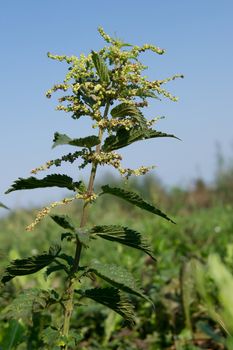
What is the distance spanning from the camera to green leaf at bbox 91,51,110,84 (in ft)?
7.73

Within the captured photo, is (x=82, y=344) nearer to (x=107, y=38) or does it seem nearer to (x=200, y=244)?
(x=107, y=38)

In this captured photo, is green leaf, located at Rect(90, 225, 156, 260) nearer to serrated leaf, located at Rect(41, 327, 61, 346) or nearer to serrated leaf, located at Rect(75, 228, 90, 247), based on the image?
serrated leaf, located at Rect(75, 228, 90, 247)

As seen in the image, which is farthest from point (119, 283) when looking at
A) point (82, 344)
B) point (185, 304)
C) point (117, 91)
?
point (82, 344)

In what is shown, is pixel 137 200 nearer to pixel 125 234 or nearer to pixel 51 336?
pixel 125 234

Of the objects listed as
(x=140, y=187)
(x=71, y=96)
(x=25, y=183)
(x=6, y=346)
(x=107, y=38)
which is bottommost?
(x=6, y=346)

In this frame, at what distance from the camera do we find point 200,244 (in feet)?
24.9

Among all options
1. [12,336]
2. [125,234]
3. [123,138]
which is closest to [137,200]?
[125,234]

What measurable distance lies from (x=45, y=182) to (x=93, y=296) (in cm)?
52

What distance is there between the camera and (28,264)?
7.88ft

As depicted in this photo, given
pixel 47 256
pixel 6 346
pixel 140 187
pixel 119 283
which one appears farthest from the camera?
pixel 140 187

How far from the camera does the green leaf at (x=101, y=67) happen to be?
235 centimetres

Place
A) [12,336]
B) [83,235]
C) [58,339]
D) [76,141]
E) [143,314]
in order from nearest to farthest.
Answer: [83,235] → [76,141] → [58,339] → [12,336] → [143,314]

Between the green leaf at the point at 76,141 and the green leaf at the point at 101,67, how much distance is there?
10.1 inches

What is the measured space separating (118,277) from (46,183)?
1.50 feet
